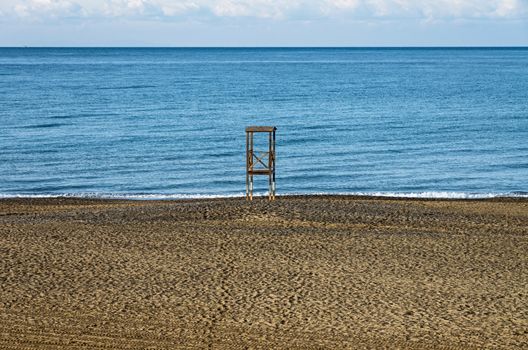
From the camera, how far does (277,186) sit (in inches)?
1049

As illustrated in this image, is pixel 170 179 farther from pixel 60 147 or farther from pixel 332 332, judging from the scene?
pixel 332 332

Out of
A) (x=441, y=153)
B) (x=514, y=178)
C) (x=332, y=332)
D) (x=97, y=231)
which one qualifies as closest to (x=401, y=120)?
(x=441, y=153)

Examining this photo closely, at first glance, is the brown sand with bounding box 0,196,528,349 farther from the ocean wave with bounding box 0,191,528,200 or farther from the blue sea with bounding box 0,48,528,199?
the blue sea with bounding box 0,48,528,199

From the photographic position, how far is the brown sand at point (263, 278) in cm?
1023

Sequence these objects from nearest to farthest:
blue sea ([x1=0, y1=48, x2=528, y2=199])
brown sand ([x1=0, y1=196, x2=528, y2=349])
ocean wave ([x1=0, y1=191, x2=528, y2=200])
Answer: brown sand ([x1=0, y1=196, x2=528, y2=349]) < ocean wave ([x1=0, y1=191, x2=528, y2=200]) < blue sea ([x1=0, y1=48, x2=528, y2=199])

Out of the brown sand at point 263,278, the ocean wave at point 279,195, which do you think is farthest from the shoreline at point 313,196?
the brown sand at point 263,278

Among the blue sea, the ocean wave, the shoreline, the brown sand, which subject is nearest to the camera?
the brown sand

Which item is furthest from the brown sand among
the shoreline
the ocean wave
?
the ocean wave

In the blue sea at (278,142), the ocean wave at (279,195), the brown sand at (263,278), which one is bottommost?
the blue sea at (278,142)

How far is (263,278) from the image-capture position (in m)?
12.6

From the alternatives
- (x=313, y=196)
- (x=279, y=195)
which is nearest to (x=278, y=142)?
(x=279, y=195)

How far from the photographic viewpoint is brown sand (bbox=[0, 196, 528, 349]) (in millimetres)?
10227

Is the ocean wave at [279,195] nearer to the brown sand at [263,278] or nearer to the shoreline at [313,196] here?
the shoreline at [313,196]

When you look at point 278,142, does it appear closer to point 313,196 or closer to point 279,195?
point 279,195
